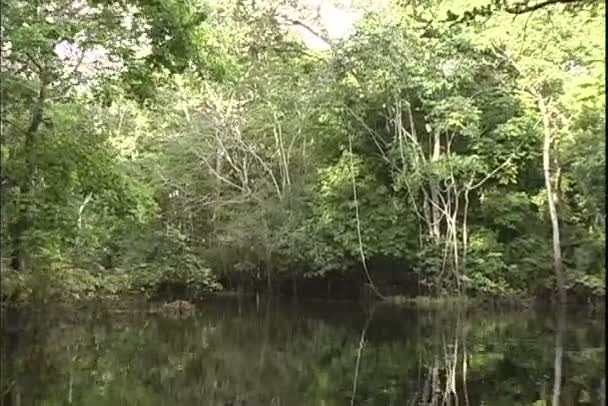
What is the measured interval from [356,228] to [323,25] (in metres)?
5.95

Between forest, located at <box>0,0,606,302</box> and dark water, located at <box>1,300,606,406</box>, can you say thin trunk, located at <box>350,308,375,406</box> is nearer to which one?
dark water, located at <box>1,300,606,406</box>

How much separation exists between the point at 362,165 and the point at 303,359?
11274mm

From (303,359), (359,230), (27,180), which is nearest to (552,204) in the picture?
(359,230)

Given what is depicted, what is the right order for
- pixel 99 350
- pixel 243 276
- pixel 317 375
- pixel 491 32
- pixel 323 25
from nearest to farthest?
pixel 317 375, pixel 99 350, pixel 491 32, pixel 323 25, pixel 243 276

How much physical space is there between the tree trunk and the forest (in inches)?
2.3

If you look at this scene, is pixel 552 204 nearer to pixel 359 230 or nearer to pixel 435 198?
pixel 435 198

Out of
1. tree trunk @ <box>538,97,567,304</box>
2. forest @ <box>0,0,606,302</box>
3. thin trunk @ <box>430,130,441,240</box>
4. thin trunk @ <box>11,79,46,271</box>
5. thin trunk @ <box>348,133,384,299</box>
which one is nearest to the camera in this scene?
thin trunk @ <box>11,79,46,271</box>

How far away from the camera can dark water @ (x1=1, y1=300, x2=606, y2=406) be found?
8.88 meters

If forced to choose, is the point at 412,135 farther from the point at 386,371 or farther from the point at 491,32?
the point at 386,371

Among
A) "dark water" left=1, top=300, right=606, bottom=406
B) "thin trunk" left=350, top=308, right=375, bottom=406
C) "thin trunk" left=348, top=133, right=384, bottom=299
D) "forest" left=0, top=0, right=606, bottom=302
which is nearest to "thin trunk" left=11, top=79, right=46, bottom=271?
"forest" left=0, top=0, right=606, bottom=302

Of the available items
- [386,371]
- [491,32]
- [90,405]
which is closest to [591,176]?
[386,371]

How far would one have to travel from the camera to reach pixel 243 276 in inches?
1008

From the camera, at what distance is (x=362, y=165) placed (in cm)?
2284

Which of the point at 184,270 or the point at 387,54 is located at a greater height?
the point at 387,54
